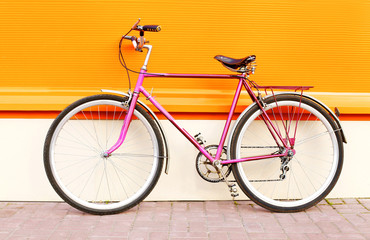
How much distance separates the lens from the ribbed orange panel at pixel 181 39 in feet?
13.4

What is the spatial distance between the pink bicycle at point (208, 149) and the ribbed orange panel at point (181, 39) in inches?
9.9

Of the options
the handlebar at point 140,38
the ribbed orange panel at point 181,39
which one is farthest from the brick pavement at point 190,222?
the handlebar at point 140,38

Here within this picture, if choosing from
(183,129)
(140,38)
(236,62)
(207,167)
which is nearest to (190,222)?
(207,167)

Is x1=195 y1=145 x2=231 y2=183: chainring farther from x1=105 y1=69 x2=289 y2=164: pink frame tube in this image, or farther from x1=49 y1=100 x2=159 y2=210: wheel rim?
x1=49 y1=100 x2=159 y2=210: wheel rim

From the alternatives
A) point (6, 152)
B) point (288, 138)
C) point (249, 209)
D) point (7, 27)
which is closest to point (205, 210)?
point (249, 209)

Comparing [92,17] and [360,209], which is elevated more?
[92,17]

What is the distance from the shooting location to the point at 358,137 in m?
4.23

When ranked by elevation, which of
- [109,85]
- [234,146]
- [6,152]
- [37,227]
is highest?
[109,85]

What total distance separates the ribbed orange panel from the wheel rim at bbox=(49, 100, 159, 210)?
34 centimetres

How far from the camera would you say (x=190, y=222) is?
3.70 meters

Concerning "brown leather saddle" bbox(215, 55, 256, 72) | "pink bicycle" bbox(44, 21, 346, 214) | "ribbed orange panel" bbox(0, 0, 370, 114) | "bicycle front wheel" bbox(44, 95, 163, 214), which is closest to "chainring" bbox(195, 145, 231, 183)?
"pink bicycle" bbox(44, 21, 346, 214)

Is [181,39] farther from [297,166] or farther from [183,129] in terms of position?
[297,166]

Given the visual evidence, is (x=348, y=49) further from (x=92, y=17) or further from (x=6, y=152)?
(x=6, y=152)

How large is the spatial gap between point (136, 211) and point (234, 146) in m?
1.03
